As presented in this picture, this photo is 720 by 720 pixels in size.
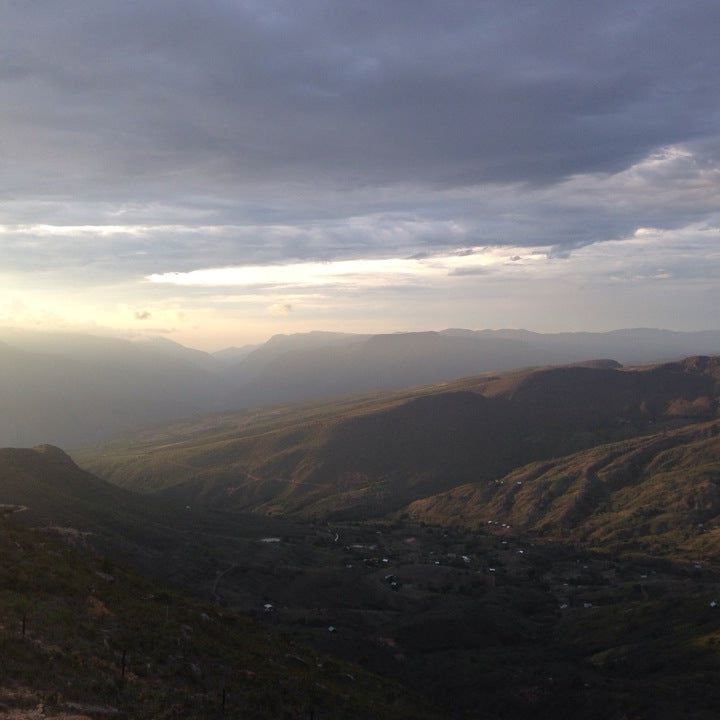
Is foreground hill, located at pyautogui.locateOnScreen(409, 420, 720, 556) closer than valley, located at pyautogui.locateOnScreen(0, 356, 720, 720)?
No

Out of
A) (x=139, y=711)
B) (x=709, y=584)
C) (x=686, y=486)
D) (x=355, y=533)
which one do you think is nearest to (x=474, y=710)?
(x=139, y=711)

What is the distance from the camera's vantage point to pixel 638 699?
44.7 meters

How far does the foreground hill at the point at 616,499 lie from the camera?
472 feet

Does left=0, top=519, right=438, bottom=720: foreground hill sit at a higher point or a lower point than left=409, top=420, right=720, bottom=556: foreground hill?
higher

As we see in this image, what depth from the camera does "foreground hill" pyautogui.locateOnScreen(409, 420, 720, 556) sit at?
144 m

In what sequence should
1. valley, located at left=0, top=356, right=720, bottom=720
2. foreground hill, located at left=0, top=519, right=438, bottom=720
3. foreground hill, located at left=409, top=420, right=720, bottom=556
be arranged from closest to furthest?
1. foreground hill, located at left=0, top=519, right=438, bottom=720
2. valley, located at left=0, top=356, right=720, bottom=720
3. foreground hill, located at left=409, top=420, right=720, bottom=556

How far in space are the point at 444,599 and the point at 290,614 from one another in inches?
908

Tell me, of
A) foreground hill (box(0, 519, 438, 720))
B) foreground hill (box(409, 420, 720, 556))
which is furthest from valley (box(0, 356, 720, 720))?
foreground hill (box(409, 420, 720, 556))

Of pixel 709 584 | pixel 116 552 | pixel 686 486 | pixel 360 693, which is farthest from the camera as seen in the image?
pixel 686 486

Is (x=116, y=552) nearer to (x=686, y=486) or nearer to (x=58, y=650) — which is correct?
(x=58, y=650)

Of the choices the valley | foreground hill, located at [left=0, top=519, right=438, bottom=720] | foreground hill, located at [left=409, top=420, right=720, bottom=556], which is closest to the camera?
foreground hill, located at [left=0, top=519, right=438, bottom=720]

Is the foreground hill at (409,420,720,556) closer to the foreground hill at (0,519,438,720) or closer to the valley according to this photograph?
the valley

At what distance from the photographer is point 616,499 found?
16612 cm

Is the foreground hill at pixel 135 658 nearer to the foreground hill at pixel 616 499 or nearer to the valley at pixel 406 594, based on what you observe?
the valley at pixel 406 594
